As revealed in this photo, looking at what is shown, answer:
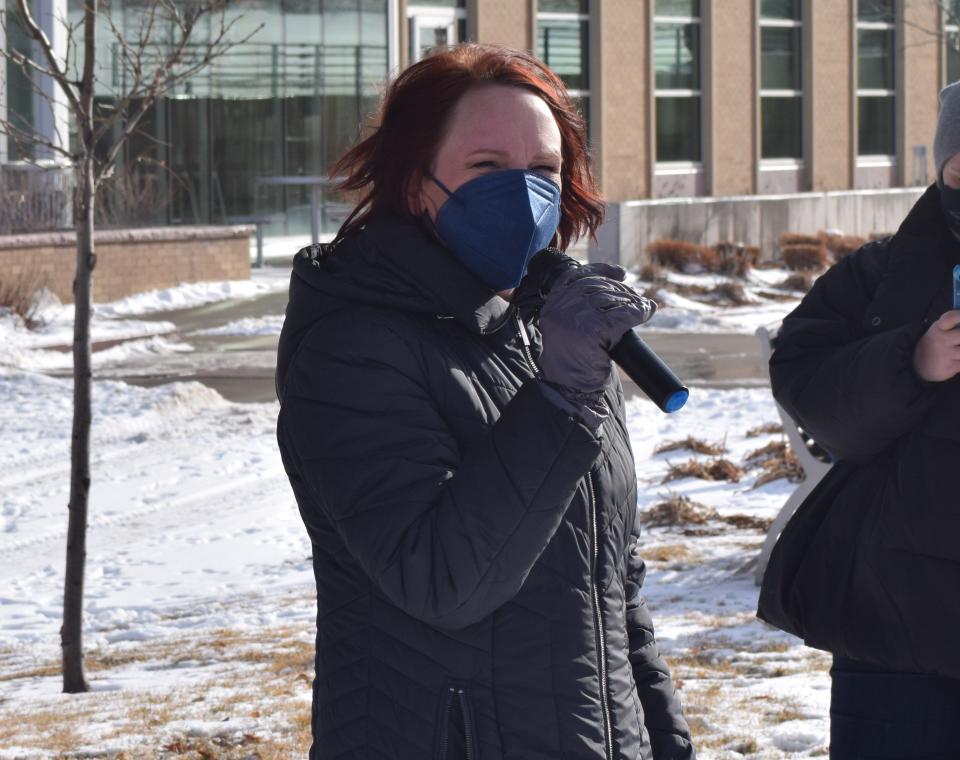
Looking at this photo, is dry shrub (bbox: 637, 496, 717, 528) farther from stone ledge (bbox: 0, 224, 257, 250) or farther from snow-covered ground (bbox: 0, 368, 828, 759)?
stone ledge (bbox: 0, 224, 257, 250)

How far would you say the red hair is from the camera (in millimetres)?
2455

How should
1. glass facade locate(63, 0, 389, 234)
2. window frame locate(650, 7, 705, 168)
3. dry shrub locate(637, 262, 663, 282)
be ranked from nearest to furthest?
dry shrub locate(637, 262, 663, 282)
glass facade locate(63, 0, 389, 234)
window frame locate(650, 7, 705, 168)

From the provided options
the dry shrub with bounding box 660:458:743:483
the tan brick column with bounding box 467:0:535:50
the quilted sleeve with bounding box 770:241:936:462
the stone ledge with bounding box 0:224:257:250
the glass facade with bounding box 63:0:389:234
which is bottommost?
the dry shrub with bounding box 660:458:743:483

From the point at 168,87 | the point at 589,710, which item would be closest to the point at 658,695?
the point at 589,710

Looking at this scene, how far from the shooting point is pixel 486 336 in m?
2.39

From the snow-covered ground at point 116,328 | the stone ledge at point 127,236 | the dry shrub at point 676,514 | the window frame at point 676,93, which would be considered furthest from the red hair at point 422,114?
the window frame at point 676,93

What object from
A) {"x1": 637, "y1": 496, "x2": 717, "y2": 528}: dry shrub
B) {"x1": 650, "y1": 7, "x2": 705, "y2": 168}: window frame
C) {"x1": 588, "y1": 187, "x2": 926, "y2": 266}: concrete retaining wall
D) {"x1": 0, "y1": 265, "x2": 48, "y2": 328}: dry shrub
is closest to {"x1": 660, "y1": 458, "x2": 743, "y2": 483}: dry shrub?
{"x1": 637, "y1": 496, "x2": 717, "y2": 528}: dry shrub

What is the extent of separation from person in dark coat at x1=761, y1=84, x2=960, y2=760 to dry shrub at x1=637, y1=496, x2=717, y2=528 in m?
5.16

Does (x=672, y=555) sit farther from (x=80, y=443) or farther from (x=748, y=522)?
(x=80, y=443)

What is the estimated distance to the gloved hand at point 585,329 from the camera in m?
2.11

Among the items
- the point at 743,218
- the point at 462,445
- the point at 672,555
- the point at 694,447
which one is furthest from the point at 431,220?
the point at 743,218

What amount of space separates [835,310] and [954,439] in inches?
17.2

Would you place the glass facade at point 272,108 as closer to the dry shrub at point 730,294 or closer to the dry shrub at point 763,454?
the dry shrub at point 730,294

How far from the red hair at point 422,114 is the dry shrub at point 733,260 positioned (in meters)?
19.2
